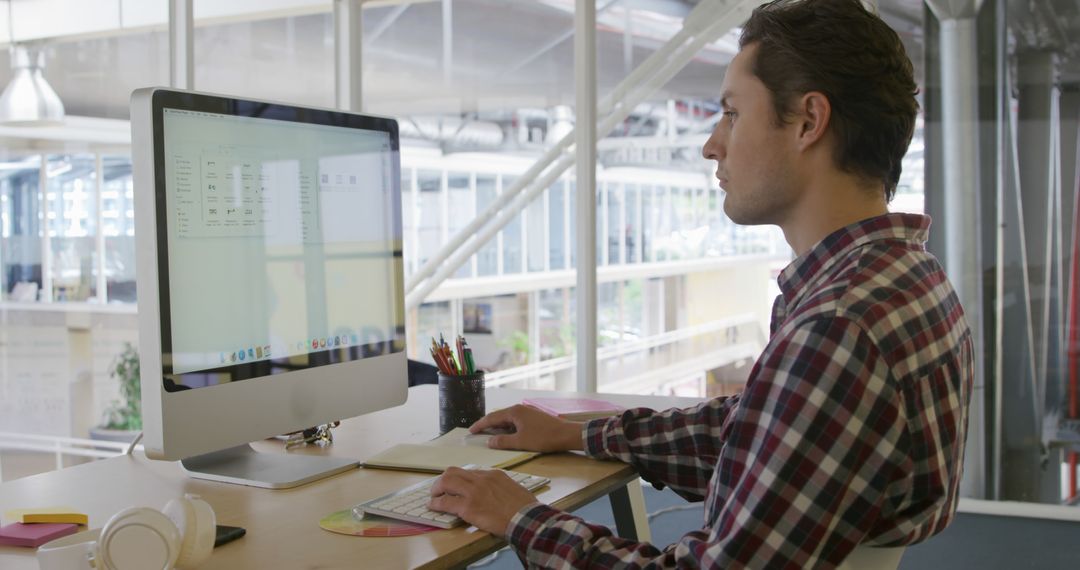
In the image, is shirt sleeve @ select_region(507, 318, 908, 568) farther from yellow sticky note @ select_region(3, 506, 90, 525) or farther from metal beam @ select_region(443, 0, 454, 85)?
metal beam @ select_region(443, 0, 454, 85)

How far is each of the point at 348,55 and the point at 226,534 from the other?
11.7ft

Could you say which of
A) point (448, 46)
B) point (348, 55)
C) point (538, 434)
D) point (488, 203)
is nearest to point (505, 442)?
point (538, 434)

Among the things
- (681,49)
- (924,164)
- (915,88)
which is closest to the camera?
(915,88)

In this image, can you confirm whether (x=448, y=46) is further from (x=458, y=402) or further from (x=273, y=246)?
(x=273, y=246)

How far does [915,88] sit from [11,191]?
348 centimetres

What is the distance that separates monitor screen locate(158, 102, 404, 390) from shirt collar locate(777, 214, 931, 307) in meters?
0.72

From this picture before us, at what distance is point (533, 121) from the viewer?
178 inches

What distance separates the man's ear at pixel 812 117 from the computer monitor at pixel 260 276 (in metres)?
0.73

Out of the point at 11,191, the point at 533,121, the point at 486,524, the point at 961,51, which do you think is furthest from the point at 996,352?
the point at 11,191

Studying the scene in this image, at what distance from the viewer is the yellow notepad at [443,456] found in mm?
1516

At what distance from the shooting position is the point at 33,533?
1.18 metres

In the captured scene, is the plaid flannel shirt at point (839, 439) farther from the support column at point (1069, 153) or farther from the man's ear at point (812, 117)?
the support column at point (1069, 153)

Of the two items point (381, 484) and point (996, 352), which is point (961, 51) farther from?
point (381, 484)

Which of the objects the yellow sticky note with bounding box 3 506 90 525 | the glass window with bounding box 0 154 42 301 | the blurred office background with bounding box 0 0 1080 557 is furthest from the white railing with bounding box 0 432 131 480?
the yellow sticky note with bounding box 3 506 90 525
